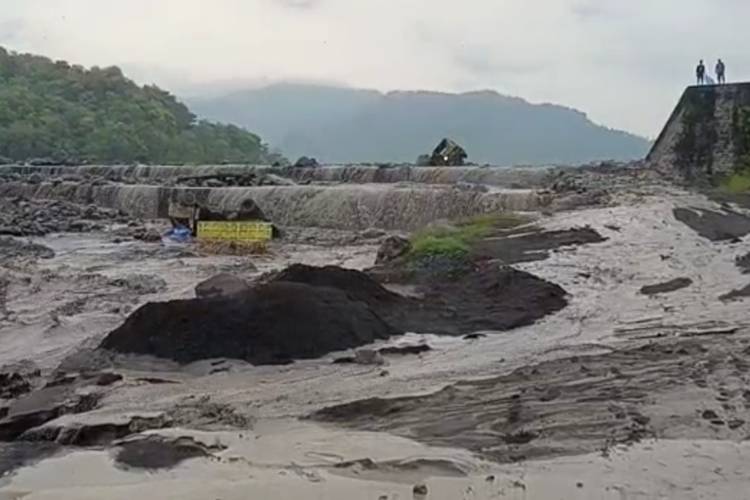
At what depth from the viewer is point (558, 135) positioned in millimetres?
167875

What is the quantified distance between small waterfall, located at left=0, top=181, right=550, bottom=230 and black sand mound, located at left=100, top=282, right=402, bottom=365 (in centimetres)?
1463

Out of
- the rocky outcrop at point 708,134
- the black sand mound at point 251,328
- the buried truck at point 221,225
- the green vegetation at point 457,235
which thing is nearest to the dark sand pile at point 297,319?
the black sand mound at point 251,328

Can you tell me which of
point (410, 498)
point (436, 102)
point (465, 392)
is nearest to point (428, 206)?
point (465, 392)

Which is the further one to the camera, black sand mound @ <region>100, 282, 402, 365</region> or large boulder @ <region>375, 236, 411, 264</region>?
large boulder @ <region>375, 236, 411, 264</region>

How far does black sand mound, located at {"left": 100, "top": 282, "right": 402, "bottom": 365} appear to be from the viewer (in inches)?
348

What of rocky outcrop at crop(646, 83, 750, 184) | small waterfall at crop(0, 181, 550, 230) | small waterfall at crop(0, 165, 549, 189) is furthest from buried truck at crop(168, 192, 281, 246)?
rocky outcrop at crop(646, 83, 750, 184)

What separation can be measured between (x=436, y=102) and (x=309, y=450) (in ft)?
633

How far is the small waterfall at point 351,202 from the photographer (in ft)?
83.1

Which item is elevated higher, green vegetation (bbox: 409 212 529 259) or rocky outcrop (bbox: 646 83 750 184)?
rocky outcrop (bbox: 646 83 750 184)

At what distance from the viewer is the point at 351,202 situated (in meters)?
27.8

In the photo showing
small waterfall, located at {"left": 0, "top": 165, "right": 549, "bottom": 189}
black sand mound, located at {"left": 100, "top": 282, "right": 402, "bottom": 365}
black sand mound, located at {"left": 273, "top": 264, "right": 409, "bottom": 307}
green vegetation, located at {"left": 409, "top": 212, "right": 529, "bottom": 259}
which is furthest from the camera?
small waterfall, located at {"left": 0, "top": 165, "right": 549, "bottom": 189}

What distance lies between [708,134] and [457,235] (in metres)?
13.3

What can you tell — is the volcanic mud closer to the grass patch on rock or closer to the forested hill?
the grass patch on rock

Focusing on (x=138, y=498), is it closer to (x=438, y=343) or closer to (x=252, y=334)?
(x=252, y=334)
